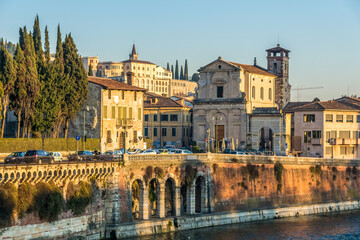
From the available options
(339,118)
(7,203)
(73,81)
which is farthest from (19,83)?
(339,118)

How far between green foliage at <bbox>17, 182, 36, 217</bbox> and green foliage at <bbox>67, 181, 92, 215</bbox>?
5.32m

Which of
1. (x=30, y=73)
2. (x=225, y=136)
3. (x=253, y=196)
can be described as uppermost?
(x=30, y=73)

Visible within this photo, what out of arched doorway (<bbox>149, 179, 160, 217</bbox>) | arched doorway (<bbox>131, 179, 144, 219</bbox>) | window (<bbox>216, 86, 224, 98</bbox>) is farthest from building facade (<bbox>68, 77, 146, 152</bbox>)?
arched doorway (<bbox>131, 179, 144, 219</bbox>)

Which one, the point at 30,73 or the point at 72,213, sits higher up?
the point at 30,73

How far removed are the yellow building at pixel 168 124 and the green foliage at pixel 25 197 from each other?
7485cm

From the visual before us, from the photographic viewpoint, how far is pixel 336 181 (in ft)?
319

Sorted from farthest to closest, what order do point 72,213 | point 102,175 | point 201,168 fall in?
point 201,168, point 102,175, point 72,213

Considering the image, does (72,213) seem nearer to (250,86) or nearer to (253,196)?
(253,196)

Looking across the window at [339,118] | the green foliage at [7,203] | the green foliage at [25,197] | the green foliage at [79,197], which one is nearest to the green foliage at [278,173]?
the window at [339,118]

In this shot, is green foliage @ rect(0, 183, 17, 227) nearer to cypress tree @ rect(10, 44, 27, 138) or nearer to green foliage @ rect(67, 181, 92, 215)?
green foliage @ rect(67, 181, 92, 215)

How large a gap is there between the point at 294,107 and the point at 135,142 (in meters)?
28.7

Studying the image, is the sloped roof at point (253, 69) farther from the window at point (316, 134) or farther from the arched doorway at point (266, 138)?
the window at point (316, 134)

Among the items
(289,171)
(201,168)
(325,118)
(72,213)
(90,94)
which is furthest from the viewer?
(325,118)

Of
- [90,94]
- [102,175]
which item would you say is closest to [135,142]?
[90,94]
